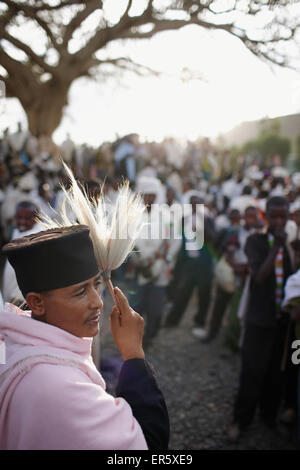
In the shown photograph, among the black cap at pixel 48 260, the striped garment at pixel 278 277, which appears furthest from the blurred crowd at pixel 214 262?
the black cap at pixel 48 260

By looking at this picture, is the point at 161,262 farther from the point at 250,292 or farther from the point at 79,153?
the point at 79,153

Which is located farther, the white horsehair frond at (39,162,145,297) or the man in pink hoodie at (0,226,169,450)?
the white horsehair frond at (39,162,145,297)

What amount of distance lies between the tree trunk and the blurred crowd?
1.39ft

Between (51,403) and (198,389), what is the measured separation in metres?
3.28

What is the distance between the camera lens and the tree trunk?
307 inches

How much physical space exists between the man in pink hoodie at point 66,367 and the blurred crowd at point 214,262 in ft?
1.23

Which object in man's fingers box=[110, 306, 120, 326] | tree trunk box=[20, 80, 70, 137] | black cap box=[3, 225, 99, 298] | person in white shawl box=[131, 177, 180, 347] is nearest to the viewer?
black cap box=[3, 225, 99, 298]

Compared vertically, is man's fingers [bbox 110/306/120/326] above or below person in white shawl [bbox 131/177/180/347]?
above

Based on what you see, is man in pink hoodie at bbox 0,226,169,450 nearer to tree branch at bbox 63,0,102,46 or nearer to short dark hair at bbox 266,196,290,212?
tree branch at bbox 63,0,102,46

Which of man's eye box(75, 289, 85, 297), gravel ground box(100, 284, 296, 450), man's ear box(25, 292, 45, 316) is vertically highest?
man's eye box(75, 289, 85, 297)

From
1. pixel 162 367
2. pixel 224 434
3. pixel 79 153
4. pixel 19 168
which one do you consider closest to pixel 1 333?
pixel 224 434

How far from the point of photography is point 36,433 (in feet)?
3.51

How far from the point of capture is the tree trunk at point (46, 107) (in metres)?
7.79

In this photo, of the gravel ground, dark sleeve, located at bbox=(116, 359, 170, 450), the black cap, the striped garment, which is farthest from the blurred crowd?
dark sleeve, located at bbox=(116, 359, 170, 450)
